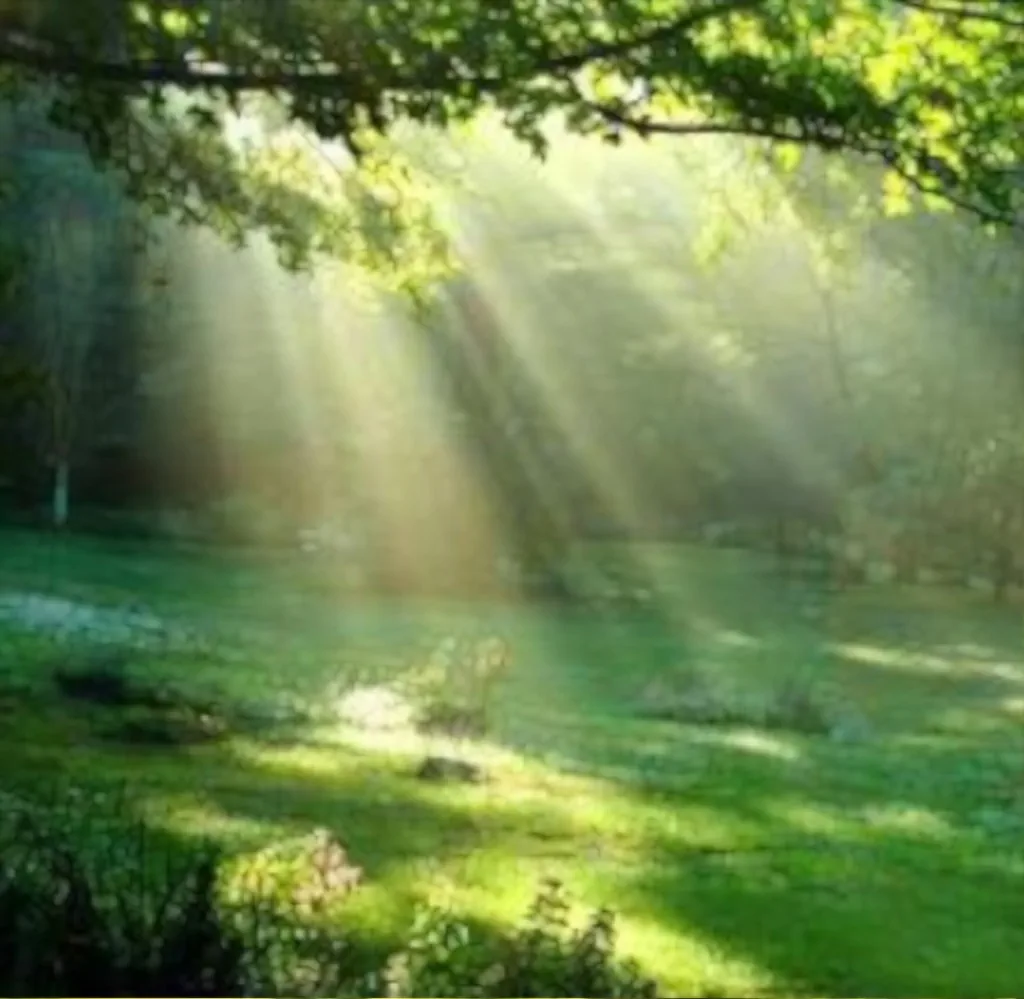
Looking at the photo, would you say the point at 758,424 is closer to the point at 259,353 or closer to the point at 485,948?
the point at 259,353

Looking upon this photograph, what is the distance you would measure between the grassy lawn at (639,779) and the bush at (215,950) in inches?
38.2

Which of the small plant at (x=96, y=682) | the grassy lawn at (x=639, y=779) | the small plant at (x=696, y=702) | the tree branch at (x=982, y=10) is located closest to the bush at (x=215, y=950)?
the grassy lawn at (x=639, y=779)

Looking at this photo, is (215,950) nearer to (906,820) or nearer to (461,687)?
(906,820)

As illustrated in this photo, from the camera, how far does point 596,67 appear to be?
7.85 meters

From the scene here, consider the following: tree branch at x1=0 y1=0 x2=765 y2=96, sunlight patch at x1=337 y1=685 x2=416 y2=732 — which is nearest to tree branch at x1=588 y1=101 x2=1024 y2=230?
tree branch at x1=0 y1=0 x2=765 y2=96

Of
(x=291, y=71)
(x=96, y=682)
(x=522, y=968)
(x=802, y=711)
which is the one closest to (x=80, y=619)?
(x=96, y=682)

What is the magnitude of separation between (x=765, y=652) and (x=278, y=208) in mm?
7927

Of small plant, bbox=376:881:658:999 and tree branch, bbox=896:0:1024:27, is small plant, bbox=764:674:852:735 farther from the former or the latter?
tree branch, bbox=896:0:1024:27

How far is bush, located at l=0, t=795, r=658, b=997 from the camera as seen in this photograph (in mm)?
6902

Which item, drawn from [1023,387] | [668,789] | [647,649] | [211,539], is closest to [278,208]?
[668,789]

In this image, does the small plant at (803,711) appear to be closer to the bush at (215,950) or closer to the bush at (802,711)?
the bush at (802,711)

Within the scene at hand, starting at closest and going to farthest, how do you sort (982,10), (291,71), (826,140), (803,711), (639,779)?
(291,71) < (982,10) < (826,140) < (639,779) < (803,711)

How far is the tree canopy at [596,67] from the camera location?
721 centimetres

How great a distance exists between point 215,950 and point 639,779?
5692 mm
